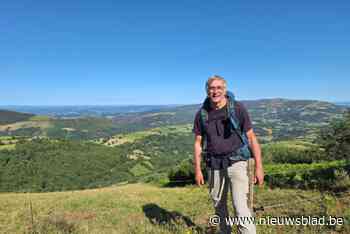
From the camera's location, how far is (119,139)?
118 meters

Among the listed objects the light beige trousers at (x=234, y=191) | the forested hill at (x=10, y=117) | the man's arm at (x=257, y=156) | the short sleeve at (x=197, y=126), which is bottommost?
the forested hill at (x=10, y=117)

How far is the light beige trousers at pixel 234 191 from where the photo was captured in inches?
125

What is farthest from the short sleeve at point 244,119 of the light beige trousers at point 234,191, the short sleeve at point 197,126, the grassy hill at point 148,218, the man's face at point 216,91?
the grassy hill at point 148,218

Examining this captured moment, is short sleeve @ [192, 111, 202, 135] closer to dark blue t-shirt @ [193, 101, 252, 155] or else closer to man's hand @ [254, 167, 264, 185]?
dark blue t-shirt @ [193, 101, 252, 155]

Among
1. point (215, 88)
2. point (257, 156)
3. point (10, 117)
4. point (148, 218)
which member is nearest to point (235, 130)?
point (257, 156)

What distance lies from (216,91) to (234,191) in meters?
1.25

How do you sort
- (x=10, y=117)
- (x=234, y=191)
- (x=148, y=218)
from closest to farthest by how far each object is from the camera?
1. (x=234, y=191)
2. (x=148, y=218)
3. (x=10, y=117)

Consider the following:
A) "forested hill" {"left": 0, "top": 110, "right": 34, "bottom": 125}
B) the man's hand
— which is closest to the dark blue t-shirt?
the man's hand

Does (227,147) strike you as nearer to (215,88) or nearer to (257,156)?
(257,156)

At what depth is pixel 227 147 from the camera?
10.8ft

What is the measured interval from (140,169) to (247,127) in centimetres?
Result: 7816

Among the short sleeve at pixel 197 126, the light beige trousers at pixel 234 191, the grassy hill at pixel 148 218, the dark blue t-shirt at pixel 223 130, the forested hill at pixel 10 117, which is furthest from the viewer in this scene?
the forested hill at pixel 10 117

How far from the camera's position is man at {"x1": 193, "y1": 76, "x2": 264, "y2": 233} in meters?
3.28

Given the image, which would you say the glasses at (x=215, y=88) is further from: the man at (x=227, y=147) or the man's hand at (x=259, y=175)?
the man's hand at (x=259, y=175)
